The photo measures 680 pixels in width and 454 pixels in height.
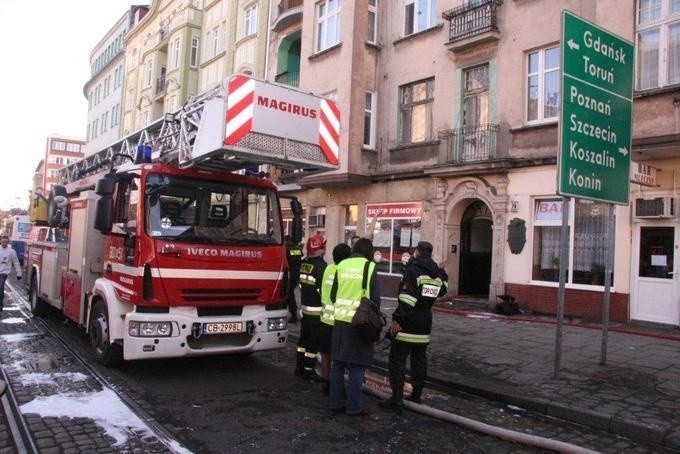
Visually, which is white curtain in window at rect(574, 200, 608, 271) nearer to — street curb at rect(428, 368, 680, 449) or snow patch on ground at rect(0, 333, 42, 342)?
street curb at rect(428, 368, 680, 449)

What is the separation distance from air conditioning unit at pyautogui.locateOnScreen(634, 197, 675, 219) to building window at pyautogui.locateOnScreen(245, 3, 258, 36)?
1857 centimetres

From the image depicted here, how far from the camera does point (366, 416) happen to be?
5629 mm

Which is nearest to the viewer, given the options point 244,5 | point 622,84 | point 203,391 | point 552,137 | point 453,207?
point 203,391

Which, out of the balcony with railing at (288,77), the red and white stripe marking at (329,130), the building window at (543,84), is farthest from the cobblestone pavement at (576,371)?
the balcony with railing at (288,77)

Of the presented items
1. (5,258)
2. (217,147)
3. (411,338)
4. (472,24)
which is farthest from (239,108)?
(472,24)

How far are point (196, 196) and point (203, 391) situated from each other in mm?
2415

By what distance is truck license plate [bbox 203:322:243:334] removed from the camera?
6.62m

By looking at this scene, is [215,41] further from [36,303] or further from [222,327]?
[222,327]

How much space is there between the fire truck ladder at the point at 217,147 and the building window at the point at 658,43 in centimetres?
775

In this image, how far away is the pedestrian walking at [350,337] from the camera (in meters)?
5.57

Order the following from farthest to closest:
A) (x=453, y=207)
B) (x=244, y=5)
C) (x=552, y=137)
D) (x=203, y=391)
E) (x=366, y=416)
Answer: (x=244, y=5) < (x=453, y=207) < (x=552, y=137) < (x=203, y=391) < (x=366, y=416)

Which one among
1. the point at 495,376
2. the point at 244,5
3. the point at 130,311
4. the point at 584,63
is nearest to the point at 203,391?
the point at 130,311

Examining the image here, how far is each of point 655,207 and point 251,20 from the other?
776 inches

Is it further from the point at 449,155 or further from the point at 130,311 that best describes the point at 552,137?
the point at 130,311
